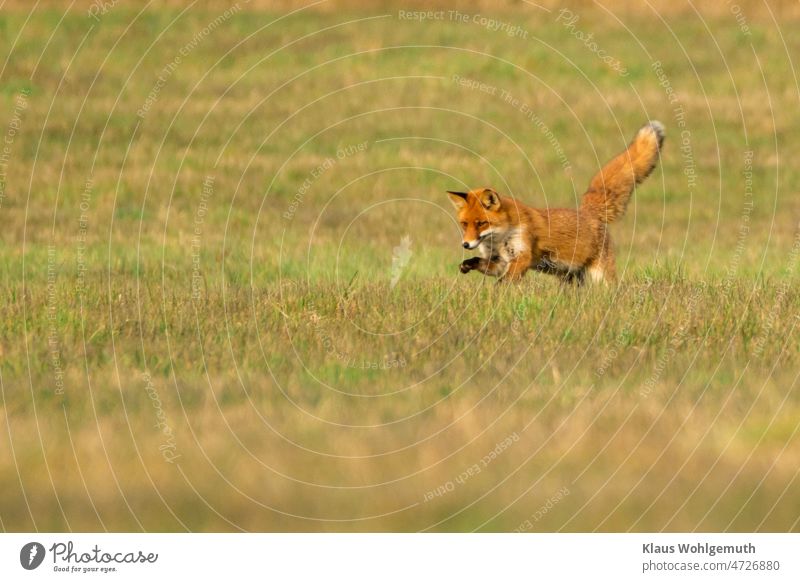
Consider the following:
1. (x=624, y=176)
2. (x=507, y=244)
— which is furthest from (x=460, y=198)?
(x=624, y=176)

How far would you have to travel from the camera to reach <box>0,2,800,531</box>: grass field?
220 inches

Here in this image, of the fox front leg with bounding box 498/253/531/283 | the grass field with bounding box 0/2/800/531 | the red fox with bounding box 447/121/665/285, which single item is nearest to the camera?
the grass field with bounding box 0/2/800/531

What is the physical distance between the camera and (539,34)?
27922 mm

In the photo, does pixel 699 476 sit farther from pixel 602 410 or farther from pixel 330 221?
pixel 330 221

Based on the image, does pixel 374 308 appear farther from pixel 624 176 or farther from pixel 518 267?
pixel 624 176

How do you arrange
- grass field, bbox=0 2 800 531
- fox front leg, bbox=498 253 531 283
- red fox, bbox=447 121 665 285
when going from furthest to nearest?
red fox, bbox=447 121 665 285 → fox front leg, bbox=498 253 531 283 → grass field, bbox=0 2 800 531

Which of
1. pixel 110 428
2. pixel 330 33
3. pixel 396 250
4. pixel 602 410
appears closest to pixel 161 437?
pixel 110 428

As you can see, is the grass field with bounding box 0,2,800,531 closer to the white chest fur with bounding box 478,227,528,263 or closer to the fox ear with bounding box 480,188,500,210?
the white chest fur with bounding box 478,227,528,263

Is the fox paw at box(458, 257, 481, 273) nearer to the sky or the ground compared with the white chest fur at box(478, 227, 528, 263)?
nearer to the ground

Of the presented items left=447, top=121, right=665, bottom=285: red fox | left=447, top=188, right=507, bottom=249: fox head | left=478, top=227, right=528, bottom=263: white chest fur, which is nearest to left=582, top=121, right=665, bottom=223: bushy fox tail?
left=447, top=121, right=665, bottom=285: red fox

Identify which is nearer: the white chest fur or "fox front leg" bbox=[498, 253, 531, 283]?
"fox front leg" bbox=[498, 253, 531, 283]

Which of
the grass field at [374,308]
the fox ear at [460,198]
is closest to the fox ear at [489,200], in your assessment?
the fox ear at [460,198]

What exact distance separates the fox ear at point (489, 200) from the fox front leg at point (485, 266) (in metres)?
0.48

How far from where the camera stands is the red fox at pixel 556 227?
1120 centimetres
